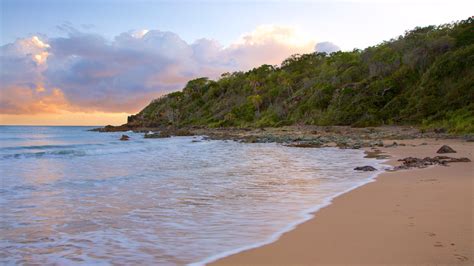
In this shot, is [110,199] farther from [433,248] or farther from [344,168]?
[344,168]

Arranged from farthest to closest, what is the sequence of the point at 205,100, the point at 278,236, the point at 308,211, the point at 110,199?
1. the point at 205,100
2. the point at 110,199
3. the point at 308,211
4. the point at 278,236

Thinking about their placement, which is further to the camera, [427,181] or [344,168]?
[344,168]

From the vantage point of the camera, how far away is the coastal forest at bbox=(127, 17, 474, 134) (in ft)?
118

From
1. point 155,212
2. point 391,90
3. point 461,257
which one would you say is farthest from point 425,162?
point 391,90

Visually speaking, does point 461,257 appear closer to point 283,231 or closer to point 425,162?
point 283,231

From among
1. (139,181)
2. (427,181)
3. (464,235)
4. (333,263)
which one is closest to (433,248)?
(464,235)

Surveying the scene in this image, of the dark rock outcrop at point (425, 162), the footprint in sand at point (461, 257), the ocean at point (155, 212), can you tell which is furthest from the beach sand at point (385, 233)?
the dark rock outcrop at point (425, 162)

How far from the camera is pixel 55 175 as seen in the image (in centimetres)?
1268

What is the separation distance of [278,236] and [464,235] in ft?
6.73

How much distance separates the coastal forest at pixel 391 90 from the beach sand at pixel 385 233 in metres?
20.8

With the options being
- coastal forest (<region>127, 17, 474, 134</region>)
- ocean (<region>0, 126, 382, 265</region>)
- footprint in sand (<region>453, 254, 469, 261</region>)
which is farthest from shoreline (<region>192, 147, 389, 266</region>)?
coastal forest (<region>127, 17, 474, 134</region>)

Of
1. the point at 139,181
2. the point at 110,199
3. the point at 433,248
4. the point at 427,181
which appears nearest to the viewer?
the point at 433,248

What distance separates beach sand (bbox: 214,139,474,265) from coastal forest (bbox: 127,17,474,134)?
68.2 ft

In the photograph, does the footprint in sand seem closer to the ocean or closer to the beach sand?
the beach sand
